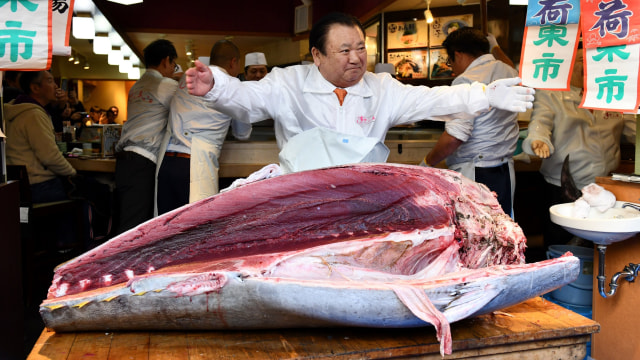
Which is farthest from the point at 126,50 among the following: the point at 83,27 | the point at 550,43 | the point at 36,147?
the point at 550,43

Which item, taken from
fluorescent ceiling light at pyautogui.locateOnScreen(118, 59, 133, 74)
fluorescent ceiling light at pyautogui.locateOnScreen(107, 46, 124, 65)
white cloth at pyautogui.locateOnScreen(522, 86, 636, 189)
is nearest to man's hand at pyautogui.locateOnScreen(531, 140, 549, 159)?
Result: white cloth at pyautogui.locateOnScreen(522, 86, 636, 189)

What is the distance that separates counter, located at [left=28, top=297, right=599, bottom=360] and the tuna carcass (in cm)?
5

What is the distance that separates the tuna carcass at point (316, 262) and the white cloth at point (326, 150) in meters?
0.34

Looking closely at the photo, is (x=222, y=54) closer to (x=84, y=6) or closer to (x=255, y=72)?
(x=255, y=72)

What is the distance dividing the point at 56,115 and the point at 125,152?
2885mm

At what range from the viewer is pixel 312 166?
2.18 m

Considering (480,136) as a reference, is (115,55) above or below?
above

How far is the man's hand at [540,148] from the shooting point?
10.7 ft

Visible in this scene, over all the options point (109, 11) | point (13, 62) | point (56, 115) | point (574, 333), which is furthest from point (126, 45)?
point (574, 333)

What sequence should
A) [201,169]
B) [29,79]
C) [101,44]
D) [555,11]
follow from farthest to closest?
1. [101,44]
2. [29,79]
3. [201,169]
4. [555,11]

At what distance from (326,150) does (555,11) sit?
4.72 feet

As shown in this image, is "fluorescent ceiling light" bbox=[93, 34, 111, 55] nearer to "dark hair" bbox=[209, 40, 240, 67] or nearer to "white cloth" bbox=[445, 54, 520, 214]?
"dark hair" bbox=[209, 40, 240, 67]

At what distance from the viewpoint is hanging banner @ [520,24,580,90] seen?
2707 millimetres

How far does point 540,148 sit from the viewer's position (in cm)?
333
